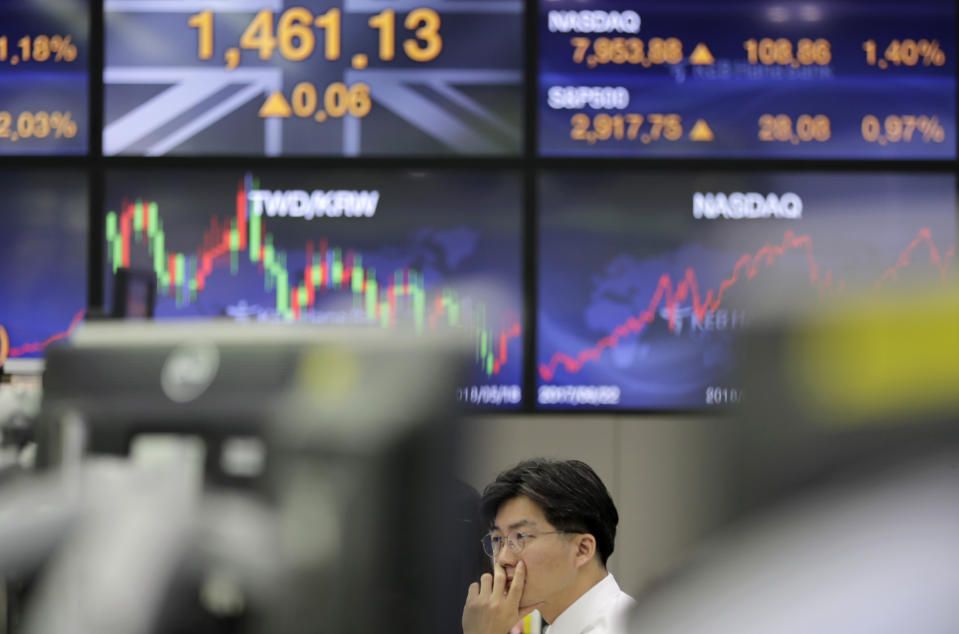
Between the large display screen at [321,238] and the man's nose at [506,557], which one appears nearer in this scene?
the man's nose at [506,557]

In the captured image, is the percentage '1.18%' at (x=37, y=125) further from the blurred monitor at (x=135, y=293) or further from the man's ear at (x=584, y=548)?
the man's ear at (x=584, y=548)

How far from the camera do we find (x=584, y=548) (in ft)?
2.84

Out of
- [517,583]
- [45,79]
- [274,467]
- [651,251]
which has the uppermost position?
[45,79]

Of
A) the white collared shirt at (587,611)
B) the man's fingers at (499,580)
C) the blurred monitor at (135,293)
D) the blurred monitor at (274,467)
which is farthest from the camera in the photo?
the blurred monitor at (135,293)

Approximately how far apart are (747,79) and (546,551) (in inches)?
100

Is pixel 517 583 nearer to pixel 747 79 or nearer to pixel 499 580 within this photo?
pixel 499 580

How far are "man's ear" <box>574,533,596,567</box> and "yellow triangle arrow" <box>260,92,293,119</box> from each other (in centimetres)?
248

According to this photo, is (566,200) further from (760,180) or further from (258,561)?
(258,561)

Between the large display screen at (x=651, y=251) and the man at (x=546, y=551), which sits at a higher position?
the large display screen at (x=651, y=251)

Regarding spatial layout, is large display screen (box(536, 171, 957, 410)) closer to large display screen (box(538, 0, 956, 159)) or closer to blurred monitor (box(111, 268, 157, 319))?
large display screen (box(538, 0, 956, 159))

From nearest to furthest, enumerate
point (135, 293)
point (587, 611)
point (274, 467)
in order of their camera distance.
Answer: point (274, 467) → point (587, 611) → point (135, 293)

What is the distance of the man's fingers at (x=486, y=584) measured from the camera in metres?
0.71

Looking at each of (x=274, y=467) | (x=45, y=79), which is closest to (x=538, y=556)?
(x=274, y=467)

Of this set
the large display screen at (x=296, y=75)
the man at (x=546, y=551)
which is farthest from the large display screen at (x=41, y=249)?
the man at (x=546, y=551)
